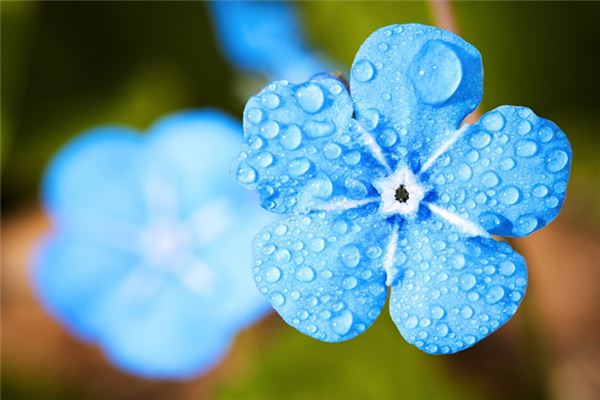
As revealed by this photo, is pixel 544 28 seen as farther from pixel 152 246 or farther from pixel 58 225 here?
pixel 58 225

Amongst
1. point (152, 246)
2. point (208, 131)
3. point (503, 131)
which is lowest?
point (503, 131)

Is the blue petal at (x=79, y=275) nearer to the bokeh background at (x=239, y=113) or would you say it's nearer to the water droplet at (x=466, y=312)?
the bokeh background at (x=239, y=113)

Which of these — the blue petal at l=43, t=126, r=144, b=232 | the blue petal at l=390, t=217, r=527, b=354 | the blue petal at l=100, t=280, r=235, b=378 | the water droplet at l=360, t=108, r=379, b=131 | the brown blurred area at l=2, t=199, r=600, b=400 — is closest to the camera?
the blue petal at l=390, t=217, r=527, b=354

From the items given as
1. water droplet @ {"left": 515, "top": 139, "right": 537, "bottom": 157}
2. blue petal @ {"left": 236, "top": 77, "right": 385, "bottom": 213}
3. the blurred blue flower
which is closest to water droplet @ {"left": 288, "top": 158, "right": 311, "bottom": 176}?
blue petal @ {"left": 236, "top": 77, "right": 385, "bottom": 213}

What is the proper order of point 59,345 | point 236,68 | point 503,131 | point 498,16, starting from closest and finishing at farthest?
point 503,131
point 498,16
point 236,68
point 59,345

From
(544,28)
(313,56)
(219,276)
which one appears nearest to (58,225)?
(219,276)

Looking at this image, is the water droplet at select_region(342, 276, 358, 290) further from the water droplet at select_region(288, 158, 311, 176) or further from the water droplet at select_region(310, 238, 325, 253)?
the water droplet at select_region(288, 158, 311, 176)
